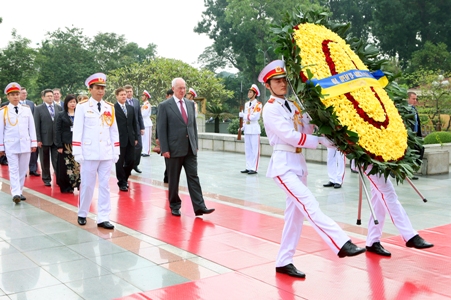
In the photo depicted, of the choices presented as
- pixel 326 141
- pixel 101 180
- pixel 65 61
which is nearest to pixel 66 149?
pixel 101 180

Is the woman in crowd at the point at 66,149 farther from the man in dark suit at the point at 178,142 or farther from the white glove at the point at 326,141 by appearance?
the white glove at the point at 326,141

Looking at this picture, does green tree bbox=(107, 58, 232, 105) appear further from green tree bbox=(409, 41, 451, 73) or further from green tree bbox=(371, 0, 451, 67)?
green tree bbox=(371, 0, 451, 67)

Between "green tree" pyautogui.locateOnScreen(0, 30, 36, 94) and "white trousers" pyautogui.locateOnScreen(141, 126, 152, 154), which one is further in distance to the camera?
"green tree" pyautogui.locateOnScreen(0, 30, 36, 94)

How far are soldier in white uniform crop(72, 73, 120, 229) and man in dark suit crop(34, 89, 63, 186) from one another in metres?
3.88

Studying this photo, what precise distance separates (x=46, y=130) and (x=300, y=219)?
23.7 feet

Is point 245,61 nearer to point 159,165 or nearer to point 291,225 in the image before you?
point 159,165

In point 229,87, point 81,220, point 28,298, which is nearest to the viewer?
point 28,298

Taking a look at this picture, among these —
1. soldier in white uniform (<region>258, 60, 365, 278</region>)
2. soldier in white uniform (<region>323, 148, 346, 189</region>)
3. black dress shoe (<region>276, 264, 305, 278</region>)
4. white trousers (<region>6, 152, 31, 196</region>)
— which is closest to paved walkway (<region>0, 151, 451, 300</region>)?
black dress shoe (<region>276, 264, 305, 278</region>)

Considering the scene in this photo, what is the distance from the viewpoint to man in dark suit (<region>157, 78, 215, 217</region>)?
7.73m

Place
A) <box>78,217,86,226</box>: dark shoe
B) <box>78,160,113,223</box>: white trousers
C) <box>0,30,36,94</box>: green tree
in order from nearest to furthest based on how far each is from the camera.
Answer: <box>78,160,113,223</box>: white trousers, <box>78,217,86,226</box>: dark shoe, <box>0,30,36,94</box>: green tree

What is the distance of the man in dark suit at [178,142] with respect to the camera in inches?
305

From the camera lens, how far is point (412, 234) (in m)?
5.40

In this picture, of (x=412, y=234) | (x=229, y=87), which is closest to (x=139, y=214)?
(x=412, y=234)

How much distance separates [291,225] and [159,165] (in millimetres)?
9753
